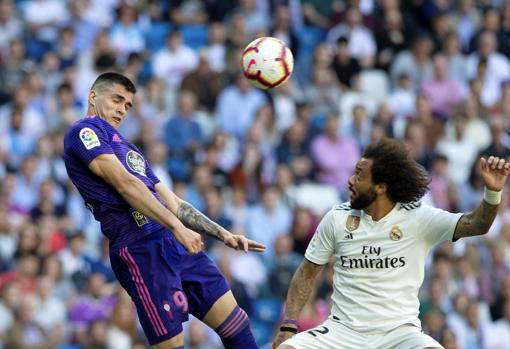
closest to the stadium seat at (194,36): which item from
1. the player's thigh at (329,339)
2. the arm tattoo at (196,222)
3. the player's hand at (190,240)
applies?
the arm tattoo at (196,222)

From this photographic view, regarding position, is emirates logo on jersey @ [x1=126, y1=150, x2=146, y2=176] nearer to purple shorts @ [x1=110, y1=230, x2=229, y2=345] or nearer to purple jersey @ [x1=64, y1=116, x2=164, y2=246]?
purple jersey @ [x1=64, y1=116, x2=164, y2=246]

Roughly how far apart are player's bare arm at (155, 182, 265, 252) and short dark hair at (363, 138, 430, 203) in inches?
41.8

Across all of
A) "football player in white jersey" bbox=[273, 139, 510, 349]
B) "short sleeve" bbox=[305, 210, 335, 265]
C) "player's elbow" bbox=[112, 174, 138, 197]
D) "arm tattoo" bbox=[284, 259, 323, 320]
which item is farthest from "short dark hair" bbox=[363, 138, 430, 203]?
"player's elbow" bbox=[112, 174, 138, 197]

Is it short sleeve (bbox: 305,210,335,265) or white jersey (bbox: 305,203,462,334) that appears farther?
short sleeve (bbox: 305,210,335,265)

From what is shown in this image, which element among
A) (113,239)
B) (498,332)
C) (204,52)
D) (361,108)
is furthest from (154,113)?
(113,239)

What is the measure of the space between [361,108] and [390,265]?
9.57 meters

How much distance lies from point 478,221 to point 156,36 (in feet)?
36.9

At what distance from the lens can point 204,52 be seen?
60.7 feet

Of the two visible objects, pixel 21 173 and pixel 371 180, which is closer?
pixel 371 180

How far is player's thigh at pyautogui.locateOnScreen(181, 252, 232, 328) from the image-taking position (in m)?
9.04

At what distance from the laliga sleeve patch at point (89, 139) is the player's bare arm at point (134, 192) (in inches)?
4.1

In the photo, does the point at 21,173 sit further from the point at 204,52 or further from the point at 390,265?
the point at 390,265

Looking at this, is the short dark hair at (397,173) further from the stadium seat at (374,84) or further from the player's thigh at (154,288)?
the stadium seat at (374,84)

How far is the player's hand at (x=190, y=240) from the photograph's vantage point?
A: 26.4 ft
